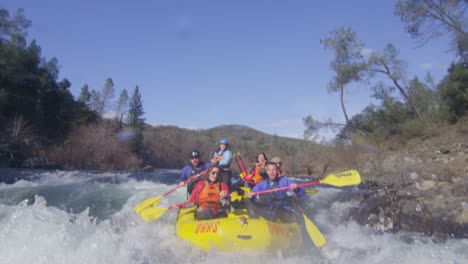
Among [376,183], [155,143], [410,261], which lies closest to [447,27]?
[376,183]

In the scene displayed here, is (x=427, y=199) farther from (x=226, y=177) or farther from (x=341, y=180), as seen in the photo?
(x=226, y=177)

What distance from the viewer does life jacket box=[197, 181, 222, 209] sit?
585 centimetres

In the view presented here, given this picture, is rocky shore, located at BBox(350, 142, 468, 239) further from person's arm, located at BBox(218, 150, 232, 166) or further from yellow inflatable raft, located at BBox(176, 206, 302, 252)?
person's arm, located at BBox(218, 150, 232, 166)

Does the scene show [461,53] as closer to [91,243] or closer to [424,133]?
[424,133]

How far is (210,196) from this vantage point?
5.86 m

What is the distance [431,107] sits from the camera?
1914cm

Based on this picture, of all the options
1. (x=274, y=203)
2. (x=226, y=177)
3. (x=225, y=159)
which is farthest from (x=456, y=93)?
(x=274, y=203)

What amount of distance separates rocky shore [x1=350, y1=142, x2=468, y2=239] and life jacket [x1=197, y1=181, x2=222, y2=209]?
3.28 metres

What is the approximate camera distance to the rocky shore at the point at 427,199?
6668mm

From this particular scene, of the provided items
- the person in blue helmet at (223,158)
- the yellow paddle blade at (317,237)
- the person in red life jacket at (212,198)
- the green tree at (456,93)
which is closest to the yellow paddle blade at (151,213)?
the person in red life jacket at (212,198)

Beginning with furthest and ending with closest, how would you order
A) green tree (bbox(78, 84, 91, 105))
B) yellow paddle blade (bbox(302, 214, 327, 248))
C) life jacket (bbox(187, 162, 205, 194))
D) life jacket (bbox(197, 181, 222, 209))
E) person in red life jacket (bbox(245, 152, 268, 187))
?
green tree (bbox(78, 84, 91, 105))
person in red life jacket (bbox(245, 152, 268, 187))
life jacket (bbox(187, 162, 205, 194))
life jacket (bbox(197, 181, 222, 209))
yellow paddle blade (bbox(302, 214, 327, 248))

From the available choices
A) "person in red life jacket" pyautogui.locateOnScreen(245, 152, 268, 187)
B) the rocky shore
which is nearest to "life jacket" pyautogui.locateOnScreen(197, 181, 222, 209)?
"person in red life jacket" pyautogui.locateOnScreen(245, 152, 268, 187)

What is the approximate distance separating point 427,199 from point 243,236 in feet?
17.7

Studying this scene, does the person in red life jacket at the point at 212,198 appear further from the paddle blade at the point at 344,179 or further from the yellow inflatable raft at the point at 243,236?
the paddle blade at the point at 344,179
